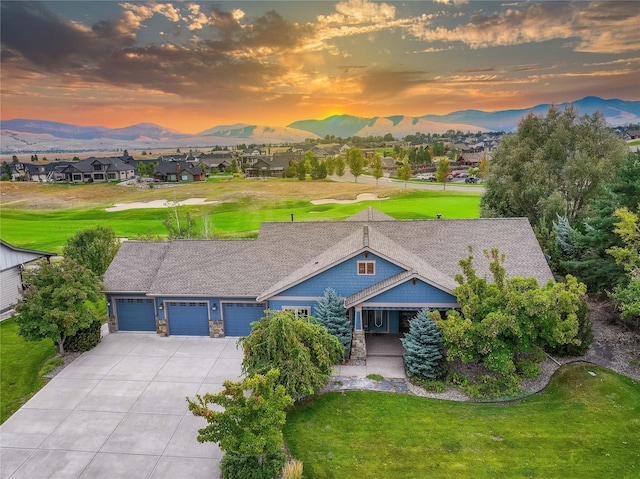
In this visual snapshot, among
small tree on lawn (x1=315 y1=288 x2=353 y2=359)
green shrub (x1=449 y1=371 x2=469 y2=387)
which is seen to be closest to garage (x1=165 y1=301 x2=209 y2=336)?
small tree on lawn (x1=315 y1=288 x2=353 y2=359)

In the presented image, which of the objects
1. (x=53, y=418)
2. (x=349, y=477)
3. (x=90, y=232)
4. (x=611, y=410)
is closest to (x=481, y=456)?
(x=349, y=477)

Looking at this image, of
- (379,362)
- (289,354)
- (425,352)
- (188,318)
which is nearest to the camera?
(289,354)

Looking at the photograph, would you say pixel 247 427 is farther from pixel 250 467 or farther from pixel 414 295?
pixel 414 295

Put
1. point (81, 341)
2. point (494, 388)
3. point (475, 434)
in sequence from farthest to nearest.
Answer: point (81, 341) → point (494, 388) → point (475, 434)

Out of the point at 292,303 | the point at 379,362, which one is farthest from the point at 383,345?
the point at 292,303

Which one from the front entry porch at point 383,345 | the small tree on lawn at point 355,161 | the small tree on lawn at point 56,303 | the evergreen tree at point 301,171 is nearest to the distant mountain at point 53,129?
the evergreen tree at point 301,171

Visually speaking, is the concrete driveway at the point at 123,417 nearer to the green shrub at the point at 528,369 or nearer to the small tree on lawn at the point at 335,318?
the small tree on lawn at the point at 335,318

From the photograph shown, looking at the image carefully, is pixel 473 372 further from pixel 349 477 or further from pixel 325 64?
pixel 325 64
